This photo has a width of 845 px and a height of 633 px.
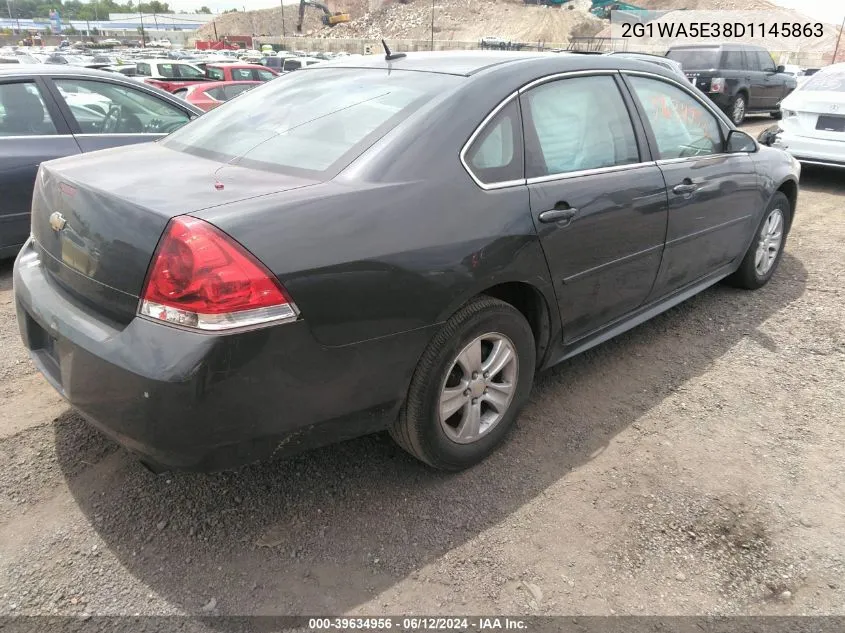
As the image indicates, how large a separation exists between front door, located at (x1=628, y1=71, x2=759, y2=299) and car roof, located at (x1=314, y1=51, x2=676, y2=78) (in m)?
0.27

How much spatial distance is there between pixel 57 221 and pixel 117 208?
0.41 meters

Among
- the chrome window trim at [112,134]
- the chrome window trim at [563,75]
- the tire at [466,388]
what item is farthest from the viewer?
the chrome window trim at [112,134]

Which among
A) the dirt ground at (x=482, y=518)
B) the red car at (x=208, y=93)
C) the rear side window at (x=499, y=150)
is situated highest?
the rear side window at (x=499, y=150)

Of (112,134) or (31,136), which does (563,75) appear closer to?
(112,134)

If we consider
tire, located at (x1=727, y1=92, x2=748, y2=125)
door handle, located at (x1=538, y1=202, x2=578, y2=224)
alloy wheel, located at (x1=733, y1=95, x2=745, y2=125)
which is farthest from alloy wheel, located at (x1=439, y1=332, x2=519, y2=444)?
alloy wheel, located at (x1=733, y1=95, x2=745, y2=125)

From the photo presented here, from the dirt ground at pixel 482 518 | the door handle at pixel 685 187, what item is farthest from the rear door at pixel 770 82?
the dirt ground at pixel 482 518

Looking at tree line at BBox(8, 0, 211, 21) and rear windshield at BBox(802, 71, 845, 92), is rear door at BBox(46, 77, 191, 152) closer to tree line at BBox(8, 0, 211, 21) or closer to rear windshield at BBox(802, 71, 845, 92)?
rear windshield at BBox(802, 71, 845, 92)

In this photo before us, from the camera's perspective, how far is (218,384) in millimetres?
1863

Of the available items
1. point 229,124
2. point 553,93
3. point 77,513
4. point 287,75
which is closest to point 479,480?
point 77,513

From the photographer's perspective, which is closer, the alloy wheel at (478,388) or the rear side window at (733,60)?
the alloy wheel at (478,388)

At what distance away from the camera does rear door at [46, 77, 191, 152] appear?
489cm

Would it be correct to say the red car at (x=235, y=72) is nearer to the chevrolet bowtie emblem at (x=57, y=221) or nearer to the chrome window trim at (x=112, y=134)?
the chrome window trim at (x=112, y=134)

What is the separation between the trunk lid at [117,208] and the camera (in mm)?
1964

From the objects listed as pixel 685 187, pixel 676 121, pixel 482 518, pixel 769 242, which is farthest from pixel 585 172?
pixel 769 242
